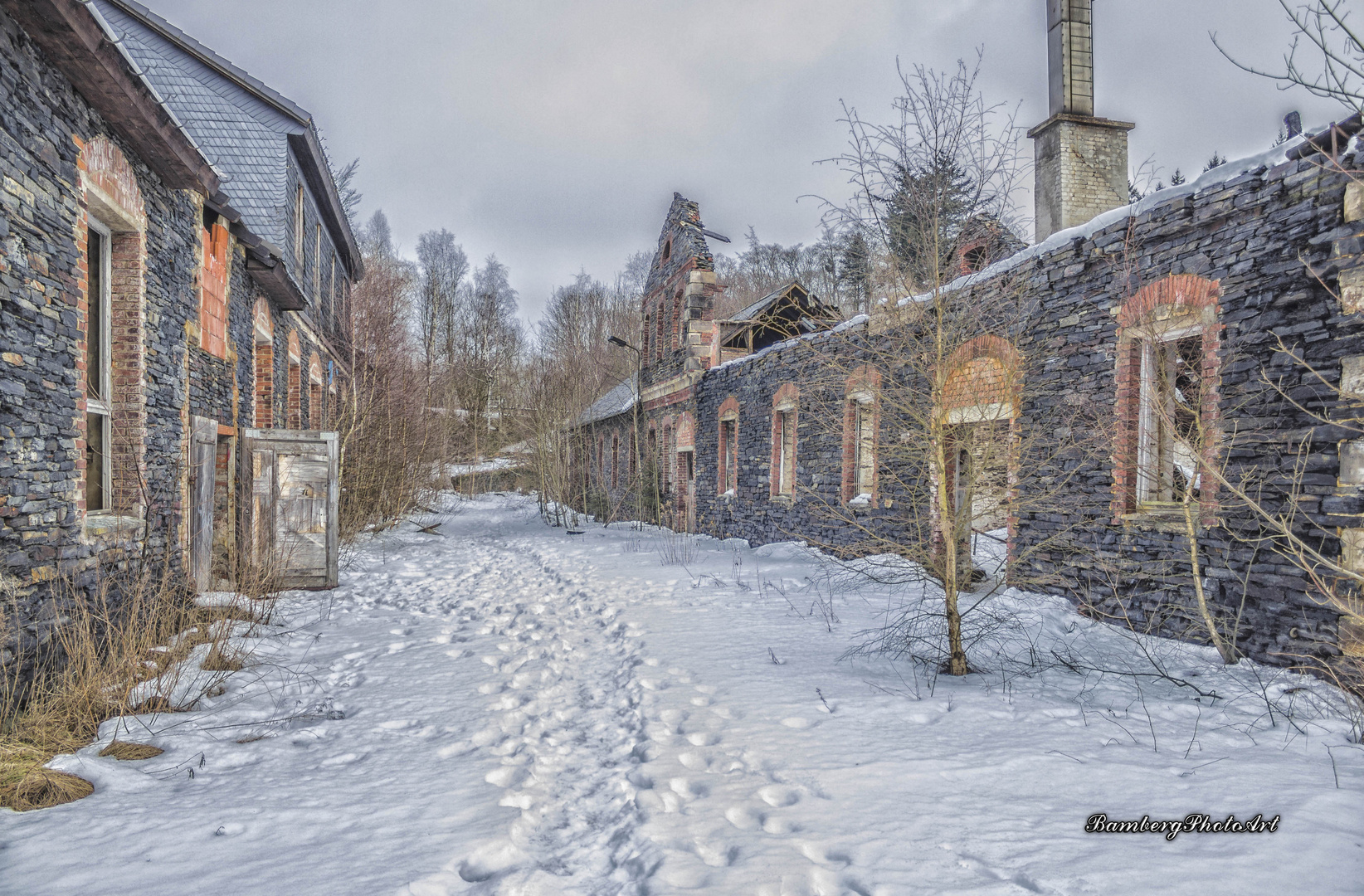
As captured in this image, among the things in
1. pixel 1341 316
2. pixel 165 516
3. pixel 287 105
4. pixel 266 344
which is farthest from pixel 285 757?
pixel 287 105

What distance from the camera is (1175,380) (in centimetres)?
639

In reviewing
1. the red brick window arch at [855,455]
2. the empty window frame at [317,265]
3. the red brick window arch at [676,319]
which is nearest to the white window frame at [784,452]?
the red brick window arch at [855,455]

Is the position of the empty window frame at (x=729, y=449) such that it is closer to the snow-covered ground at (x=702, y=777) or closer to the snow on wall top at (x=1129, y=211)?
the snow on wall top at (x=1129, y=211)

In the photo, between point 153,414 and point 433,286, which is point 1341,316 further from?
point 433,286

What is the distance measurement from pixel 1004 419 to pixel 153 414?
328 inches

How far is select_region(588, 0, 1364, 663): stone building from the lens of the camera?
16.0 ft

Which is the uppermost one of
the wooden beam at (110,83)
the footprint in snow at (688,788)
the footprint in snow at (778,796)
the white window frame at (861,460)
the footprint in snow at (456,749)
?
the wooden beam at (110,83)

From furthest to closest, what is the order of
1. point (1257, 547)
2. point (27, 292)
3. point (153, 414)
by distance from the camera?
point (153, 414), point (1257, 547), point (27, 292)

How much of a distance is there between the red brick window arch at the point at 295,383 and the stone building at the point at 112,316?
1.34 metres

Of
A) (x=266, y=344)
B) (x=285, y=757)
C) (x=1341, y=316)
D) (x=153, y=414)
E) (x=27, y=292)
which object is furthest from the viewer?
(x=266, y=344)

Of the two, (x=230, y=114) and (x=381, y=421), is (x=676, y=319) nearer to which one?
(x=381, y=421)

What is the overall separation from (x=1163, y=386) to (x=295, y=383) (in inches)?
491

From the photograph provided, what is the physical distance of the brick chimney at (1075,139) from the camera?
33.7ft

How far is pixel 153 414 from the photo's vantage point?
6.28 metres
